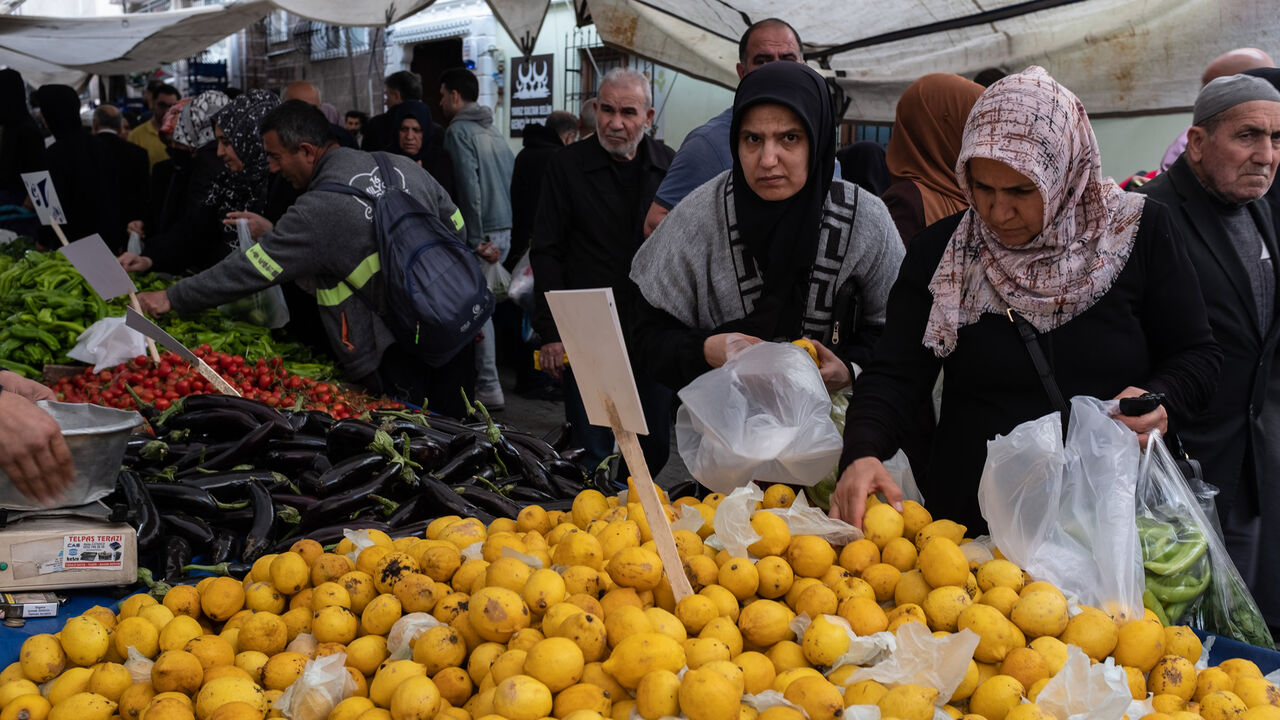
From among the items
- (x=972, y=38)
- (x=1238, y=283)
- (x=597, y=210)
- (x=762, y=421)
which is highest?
(x=972, y=38)

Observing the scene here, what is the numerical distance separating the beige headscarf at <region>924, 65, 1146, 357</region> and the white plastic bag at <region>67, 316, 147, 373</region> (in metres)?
3.52

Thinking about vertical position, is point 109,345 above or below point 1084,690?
below

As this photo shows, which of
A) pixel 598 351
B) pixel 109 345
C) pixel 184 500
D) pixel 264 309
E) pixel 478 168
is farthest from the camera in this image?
pixel 478 168

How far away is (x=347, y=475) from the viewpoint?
2740mm

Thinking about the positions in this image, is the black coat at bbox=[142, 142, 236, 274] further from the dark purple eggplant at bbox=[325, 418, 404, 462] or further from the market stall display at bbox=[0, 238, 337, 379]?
the dark purple eggplant at bbox=[325, 418, 404, 462]

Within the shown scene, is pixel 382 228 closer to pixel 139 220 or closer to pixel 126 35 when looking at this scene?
pixel 139 220

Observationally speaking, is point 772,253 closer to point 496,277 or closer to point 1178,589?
point 1178,589

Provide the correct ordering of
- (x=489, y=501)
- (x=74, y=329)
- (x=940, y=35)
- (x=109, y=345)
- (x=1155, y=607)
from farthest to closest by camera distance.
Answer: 1. (x=940, y=35)
2. (x=74, y=329)
3. (x=109, y=345)
4. (x=489, y=501)
5. (x=1155, y=607)

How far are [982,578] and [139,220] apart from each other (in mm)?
7383

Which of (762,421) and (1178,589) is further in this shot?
(762,421)

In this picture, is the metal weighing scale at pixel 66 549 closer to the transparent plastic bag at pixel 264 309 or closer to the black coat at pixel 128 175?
the transparent plastic bag at pixel 264 309

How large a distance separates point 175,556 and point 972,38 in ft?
16.5

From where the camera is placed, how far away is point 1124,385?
6.80 ft

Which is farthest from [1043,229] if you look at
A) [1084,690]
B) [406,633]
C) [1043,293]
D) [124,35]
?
[124,35]
